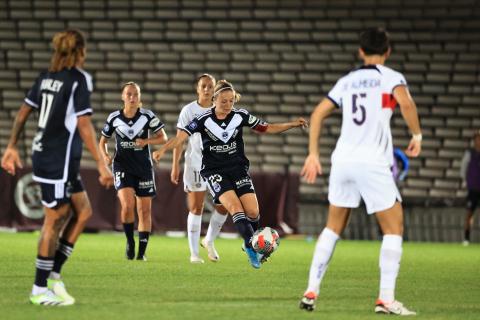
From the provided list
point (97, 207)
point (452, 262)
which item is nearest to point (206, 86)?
point (452, 262)

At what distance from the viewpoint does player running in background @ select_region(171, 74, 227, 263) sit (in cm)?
1255

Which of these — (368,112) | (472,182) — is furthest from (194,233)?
(472,182)

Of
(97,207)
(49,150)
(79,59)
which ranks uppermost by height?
(79,59)

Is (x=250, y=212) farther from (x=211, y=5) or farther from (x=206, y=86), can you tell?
(x=211, y=5)

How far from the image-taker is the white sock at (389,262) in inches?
293

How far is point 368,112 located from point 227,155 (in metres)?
4.15

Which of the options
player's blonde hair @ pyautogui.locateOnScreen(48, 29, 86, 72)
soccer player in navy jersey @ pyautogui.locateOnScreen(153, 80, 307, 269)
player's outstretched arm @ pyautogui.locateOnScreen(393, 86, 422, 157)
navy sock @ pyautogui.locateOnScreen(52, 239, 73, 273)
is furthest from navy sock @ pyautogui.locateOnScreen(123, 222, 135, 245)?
player's outstretched arm @ pyautogui.locateOnScreen(393, 86, 422, 157)

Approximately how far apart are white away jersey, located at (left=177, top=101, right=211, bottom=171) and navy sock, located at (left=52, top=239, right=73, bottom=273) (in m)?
4.58

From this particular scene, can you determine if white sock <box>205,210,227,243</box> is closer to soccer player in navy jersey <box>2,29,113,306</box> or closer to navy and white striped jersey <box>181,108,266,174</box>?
navy and white striped jersey <box>181,108,266,174</box>

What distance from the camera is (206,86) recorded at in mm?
12602

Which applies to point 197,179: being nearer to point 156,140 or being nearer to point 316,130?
point 156,140

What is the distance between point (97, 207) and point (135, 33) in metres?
6.01

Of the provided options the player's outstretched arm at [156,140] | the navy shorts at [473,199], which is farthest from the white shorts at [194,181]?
the navy shorts at [473,199]

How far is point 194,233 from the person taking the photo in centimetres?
1264
